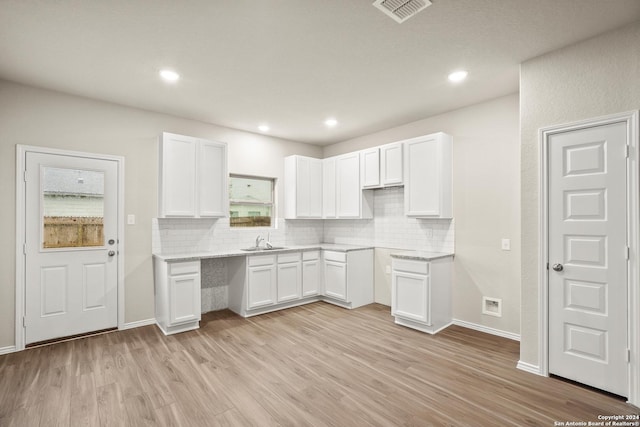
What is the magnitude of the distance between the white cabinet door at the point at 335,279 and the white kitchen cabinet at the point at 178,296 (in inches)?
77.8

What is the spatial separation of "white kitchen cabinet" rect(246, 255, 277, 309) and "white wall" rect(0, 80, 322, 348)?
128cm

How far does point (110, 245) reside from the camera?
3.78 meters

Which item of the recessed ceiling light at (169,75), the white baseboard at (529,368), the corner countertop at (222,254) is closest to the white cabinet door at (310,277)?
the corner countertop at (222,254)

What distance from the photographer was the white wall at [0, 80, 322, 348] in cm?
319

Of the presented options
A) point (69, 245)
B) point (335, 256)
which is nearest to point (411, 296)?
point (335, 256)

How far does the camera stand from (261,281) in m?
4.42

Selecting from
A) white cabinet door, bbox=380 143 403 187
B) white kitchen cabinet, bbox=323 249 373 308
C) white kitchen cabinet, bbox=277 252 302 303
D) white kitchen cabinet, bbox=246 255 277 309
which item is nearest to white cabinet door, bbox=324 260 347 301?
white kitchen cabinet, bbox=323 249 373 308

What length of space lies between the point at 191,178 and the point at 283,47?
89.4 inches

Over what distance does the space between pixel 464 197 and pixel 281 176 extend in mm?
2988

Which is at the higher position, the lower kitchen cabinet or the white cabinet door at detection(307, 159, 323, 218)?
the white cabinet door at detection(307, 159, 323, 218)

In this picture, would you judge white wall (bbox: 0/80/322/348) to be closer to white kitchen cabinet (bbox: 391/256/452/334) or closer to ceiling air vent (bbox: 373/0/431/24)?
white kitchen cabinet (bbox: 391/256/452/334)

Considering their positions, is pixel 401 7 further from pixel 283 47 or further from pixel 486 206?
pixel 486 206

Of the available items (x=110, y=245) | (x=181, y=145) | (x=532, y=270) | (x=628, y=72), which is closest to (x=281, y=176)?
(x=181, y=145)

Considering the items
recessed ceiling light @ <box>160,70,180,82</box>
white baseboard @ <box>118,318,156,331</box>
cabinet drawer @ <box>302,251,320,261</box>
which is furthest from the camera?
cabinet drawer @ <box>302,251,320,261</box>
